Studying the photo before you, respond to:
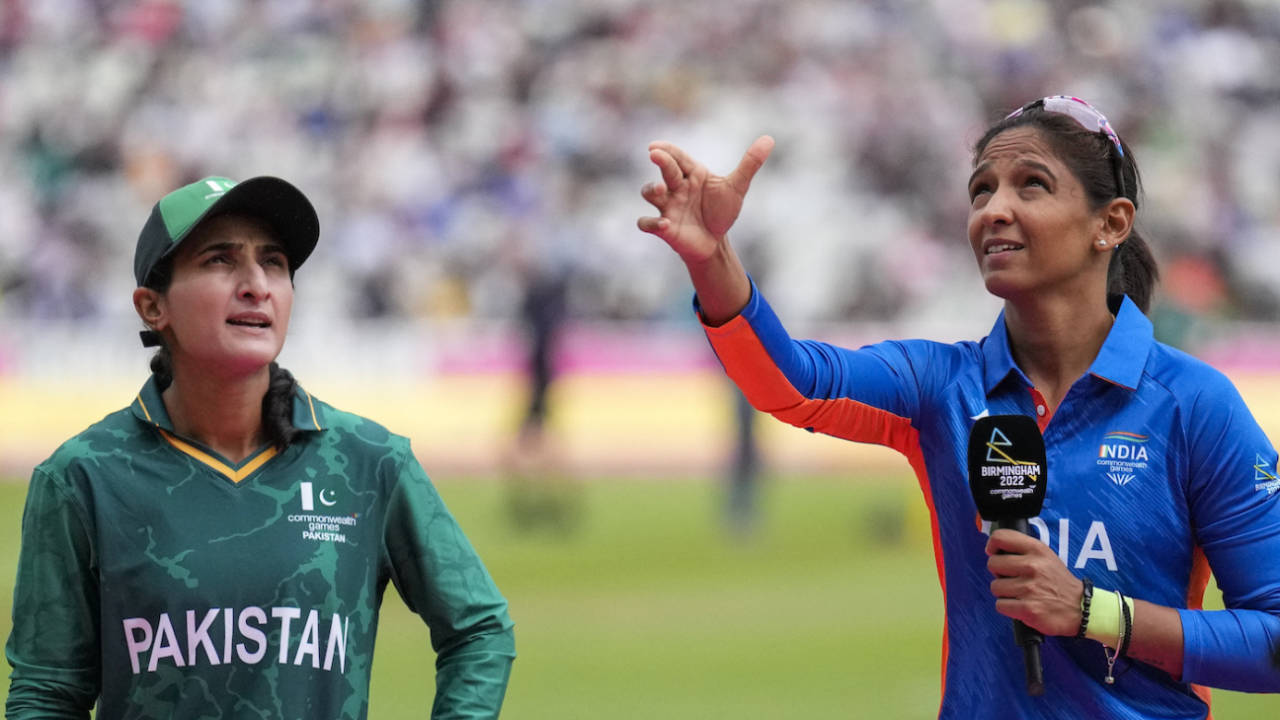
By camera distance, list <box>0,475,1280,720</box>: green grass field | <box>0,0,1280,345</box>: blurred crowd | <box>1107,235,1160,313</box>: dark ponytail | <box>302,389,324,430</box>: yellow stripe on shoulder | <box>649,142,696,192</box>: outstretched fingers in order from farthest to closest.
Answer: <box>0,0,1280,345</box>: blurred crowd
<box>0,475,1280,720</box>: green grass field
<box>1107,235,1160,313</box>: dark ponytail
<box>302,389,324,430</box>: yellow stripe on shoulder
<box>649,142,696,192</box>: outstretched fingers

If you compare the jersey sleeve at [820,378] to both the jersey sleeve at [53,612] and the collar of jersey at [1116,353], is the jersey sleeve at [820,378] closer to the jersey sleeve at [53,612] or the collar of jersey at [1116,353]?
the collar of jersey at [1116,353]

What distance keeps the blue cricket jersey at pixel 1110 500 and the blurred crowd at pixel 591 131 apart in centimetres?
902

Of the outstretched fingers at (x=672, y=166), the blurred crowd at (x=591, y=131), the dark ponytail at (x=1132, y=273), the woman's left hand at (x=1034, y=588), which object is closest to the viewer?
the woman's left hand at (x=1034, y=588)

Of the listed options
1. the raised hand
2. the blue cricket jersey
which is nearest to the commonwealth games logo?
the blue cricket jersey

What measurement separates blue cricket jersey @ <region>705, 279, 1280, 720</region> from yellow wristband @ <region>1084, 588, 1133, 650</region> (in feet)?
0.31

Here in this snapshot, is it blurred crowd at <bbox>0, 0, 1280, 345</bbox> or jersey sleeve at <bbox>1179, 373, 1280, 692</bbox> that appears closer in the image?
jersey sleeve at <bbox>1179, 373, 1280, 692</bbox>

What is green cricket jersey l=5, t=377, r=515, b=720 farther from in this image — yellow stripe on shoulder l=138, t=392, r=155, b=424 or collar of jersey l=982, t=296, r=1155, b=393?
collar of jersey l=982, t=296, r=1155, b=393

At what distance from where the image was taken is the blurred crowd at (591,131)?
11633mm

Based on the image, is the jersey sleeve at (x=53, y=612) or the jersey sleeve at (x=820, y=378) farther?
the jersey sleeve at (x=820, y=378)

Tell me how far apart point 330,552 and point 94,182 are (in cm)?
1079

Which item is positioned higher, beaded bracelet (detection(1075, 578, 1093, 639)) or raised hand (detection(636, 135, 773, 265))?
raised hand (detection(636, 135, 773, 265))

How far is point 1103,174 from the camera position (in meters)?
2.18

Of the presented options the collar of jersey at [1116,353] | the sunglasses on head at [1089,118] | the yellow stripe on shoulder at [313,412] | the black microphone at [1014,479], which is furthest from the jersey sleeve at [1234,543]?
the yellow stripe on shoulder at [313,412]

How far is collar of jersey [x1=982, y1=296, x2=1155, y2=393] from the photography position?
209 cm
